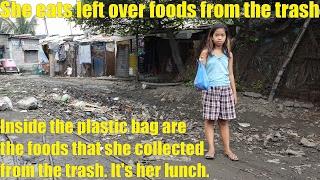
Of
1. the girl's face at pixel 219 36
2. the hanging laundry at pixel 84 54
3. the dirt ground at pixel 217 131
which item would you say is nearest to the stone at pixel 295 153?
the dirt ground at pixel 217 131

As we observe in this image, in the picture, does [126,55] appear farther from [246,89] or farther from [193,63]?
[246,89]

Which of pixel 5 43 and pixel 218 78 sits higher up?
pixel 5 43

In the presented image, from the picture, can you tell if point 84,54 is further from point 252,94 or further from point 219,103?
point 219,103

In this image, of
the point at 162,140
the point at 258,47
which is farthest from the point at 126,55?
the point at 162,140

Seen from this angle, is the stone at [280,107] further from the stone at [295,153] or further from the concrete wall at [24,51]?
the concrete wall at [24,51]

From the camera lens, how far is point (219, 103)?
4.87 m

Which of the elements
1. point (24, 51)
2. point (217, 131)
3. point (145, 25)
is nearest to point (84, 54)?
point (145, 25)

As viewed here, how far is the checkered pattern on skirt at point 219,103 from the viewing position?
192 inches

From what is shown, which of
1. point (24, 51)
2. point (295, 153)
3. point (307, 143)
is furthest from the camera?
point (24, 51)

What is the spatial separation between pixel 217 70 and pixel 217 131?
2146 mm

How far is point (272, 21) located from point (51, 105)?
630 cm

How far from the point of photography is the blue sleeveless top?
191 inches

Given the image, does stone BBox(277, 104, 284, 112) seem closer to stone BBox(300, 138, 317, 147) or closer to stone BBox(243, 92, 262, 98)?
stone BBox(243, 92, 262, 98)

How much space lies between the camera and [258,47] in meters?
10.7
